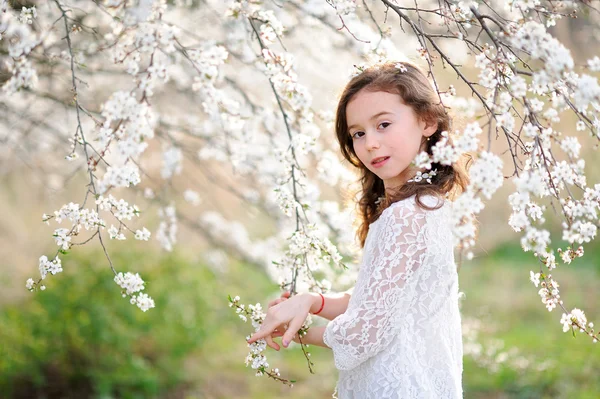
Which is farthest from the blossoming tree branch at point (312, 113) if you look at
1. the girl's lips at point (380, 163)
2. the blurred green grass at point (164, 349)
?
the blurred green grass at point (164, 349)

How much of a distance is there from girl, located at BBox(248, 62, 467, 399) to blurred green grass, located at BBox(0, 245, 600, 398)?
6.43ft

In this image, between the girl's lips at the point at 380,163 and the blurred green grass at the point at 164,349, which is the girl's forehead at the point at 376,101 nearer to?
the girl's lips at the point at 380,163

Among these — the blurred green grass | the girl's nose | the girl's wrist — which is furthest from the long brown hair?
the blurred green grass

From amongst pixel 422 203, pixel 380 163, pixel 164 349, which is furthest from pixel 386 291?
pixel 164 349

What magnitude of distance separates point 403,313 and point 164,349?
8.03 feet

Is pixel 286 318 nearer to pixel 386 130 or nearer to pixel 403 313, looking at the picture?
pixel 403 313

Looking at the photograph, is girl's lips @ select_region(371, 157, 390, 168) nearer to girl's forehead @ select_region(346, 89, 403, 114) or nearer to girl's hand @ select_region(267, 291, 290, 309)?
girl's forehead @ select_region(346, 89, 403, 114)

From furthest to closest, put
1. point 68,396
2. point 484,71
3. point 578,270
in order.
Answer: point 578,270, point 68,396, point 484,71

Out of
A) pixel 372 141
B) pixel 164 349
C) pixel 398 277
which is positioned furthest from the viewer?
pixel 164 349

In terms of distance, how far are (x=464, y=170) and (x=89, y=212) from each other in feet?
3.08

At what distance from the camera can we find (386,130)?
1575 mm

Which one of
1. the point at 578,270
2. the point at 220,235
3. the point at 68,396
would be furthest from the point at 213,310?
the point at 578,270

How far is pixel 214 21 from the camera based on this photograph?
313 centimetres

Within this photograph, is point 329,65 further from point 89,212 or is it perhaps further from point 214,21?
point 89,212
